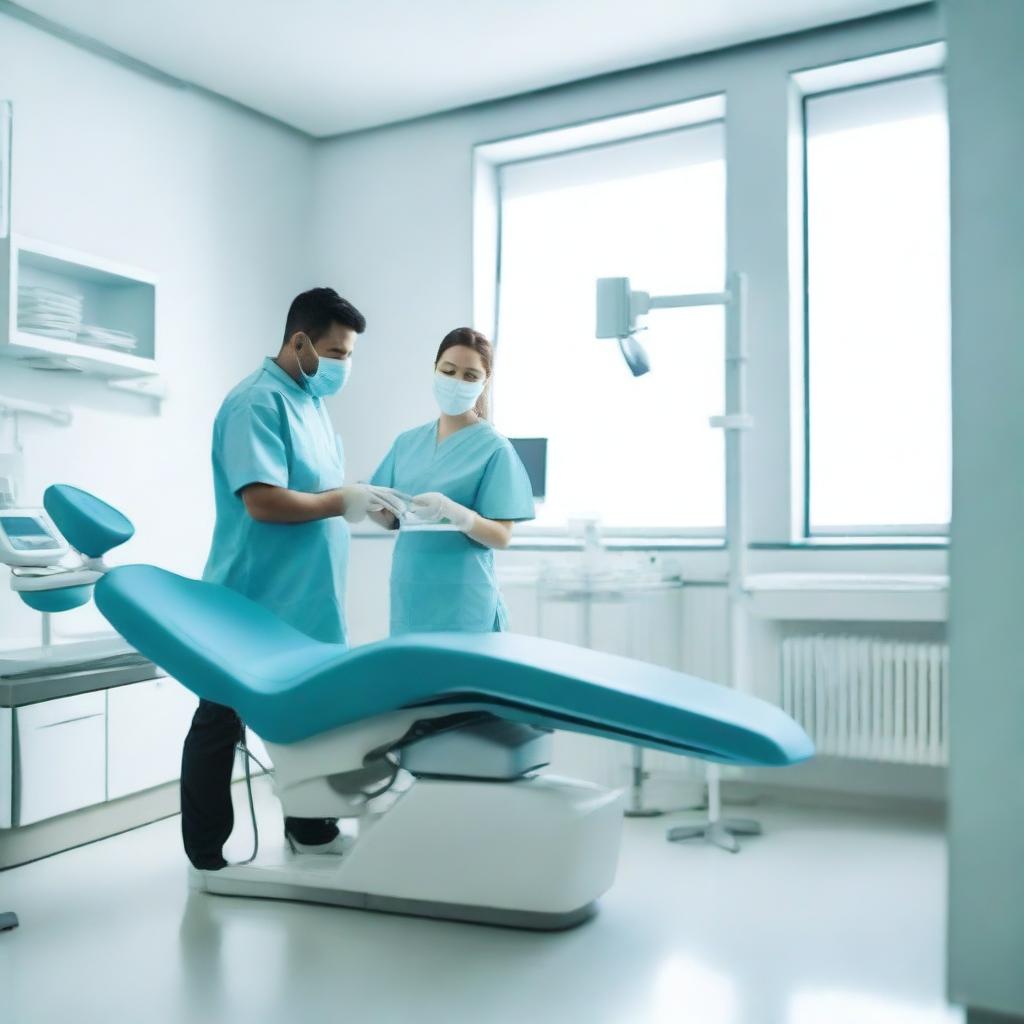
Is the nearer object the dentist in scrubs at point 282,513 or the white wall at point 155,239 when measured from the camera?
the dentist in scrubs at point 282,513

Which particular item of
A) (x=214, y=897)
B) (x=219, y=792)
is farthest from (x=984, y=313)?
(x=214, y=897)

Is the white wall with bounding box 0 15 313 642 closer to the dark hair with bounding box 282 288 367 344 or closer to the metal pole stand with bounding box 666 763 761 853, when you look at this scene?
the dark hair with bounding box 282 288 367 344

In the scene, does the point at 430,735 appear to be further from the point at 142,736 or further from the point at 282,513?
the point at 142,736

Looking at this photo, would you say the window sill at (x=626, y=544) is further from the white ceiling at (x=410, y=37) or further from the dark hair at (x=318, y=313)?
the white ceiling at (x=410, y=37)

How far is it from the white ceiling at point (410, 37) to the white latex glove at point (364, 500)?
190 cm

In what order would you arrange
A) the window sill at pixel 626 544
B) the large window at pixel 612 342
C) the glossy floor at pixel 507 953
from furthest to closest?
the large window at pixel 612 342, the window sill at pixel 626 544, the glossy floor at pixel 507 953

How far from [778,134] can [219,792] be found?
117 inches

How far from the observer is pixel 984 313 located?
1539 mm

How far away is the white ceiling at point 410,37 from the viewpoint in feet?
12.0

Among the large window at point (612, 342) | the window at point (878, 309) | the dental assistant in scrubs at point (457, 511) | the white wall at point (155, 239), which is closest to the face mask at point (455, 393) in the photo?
the dental assistant in scrubs at point (457, 511)

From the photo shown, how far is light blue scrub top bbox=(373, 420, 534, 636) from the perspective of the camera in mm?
2943

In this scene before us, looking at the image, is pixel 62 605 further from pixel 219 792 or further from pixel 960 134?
pixel 960 134

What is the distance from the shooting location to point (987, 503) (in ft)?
5.05

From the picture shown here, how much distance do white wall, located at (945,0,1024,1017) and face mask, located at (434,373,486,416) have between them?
166 centimetres
